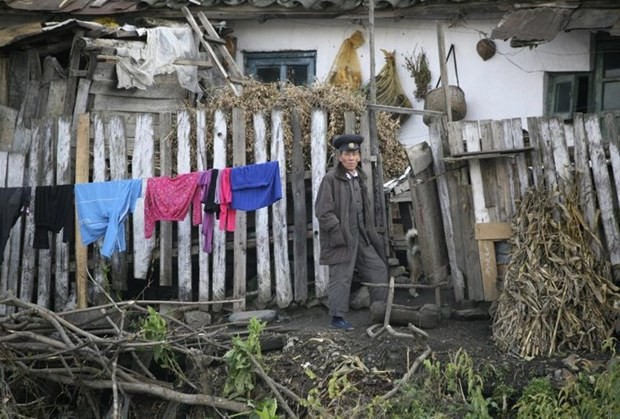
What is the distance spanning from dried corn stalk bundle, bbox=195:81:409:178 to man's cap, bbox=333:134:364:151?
2.69ft

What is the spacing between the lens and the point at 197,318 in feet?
32.2

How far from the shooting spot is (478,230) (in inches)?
366

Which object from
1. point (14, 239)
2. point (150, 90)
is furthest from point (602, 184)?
point (150, 90)

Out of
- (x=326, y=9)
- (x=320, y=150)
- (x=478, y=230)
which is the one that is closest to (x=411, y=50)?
(x=326, y=9)

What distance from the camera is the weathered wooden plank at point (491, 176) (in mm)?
9258

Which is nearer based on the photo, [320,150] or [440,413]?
[440,413]

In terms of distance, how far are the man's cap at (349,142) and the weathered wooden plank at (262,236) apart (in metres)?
0.96

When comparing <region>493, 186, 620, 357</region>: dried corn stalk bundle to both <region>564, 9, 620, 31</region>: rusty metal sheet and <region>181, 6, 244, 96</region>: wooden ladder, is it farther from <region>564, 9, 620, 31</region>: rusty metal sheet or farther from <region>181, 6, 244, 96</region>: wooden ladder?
<region>181, 6, 244, 96</region>: wooden ladder

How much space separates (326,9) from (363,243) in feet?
14.9

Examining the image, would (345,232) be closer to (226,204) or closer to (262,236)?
(262,236)

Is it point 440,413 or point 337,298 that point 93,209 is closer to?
point 337,298

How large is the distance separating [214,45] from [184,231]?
12.6 feet

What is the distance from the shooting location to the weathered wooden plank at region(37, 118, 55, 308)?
33.5 ft

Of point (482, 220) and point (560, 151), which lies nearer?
point (560, 151)
